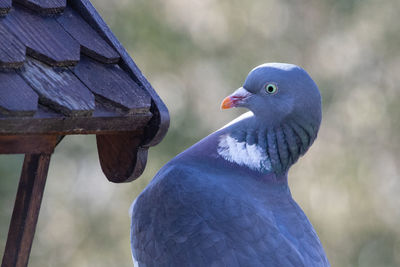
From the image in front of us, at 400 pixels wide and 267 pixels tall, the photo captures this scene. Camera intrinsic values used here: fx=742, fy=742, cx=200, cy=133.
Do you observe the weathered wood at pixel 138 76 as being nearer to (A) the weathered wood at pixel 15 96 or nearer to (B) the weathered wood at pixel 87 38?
(B) the weathered wood at pixel 87 38

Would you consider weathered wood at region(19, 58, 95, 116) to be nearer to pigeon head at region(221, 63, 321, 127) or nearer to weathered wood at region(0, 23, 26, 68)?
weathered wood at region(0, 23, 26, 68)

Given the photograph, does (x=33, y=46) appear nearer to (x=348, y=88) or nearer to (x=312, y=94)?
(x=312, y=94)

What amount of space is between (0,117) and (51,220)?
18.3ft

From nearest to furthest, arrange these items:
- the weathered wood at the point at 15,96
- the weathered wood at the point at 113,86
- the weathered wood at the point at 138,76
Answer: the weathered wood at the point at 15,96 < the weathered wood at the point at 113,86 < the weathered wood at the point at 138,76

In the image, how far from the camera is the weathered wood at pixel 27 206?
4.84 feet

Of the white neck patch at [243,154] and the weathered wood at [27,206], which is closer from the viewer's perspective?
the weathered wood at [27,206]

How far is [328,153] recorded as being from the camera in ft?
23.1

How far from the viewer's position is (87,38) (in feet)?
4.98

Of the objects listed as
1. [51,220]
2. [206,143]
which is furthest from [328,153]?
[206,143]

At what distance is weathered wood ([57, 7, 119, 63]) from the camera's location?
4.90ft

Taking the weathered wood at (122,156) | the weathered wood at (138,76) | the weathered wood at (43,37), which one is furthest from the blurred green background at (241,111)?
the weathered wood at (43,37)

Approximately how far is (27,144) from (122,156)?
0.99 ft

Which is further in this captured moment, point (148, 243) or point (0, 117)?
point (148, 243)

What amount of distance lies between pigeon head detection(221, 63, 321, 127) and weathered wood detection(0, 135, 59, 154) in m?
0.73
